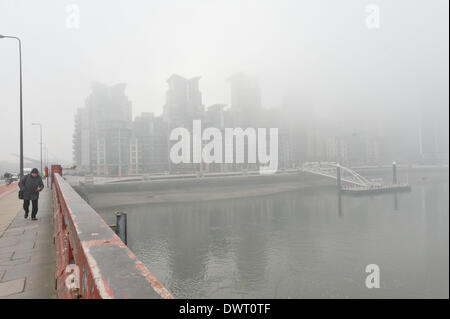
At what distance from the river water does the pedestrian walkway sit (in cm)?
786

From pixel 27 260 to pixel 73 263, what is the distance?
2272 millimetres

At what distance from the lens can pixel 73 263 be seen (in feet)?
12.0

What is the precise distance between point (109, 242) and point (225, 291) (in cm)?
1203

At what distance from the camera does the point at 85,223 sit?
3295mm

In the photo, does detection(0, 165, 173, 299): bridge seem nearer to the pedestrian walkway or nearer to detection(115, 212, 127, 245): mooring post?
the pedestrian walkway

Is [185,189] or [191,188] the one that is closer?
[185,189]

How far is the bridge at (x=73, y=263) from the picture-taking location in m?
1.62

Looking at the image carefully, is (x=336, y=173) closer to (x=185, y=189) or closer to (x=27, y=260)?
(x=185, y=189)

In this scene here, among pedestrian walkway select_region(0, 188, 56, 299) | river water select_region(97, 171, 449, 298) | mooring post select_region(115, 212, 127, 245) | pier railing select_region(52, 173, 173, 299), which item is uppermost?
pier railing select_region(52, 173, 173, 299)

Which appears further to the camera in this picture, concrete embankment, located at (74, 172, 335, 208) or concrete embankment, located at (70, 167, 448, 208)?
concrete embankment, located at (70, 167, 448, 208)

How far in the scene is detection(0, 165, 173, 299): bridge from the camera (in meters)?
1.62

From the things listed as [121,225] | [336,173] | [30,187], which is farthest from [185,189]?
[121,225]

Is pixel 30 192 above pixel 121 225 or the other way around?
above

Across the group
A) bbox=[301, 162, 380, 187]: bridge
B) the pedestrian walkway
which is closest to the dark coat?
the pedestrian walkway
